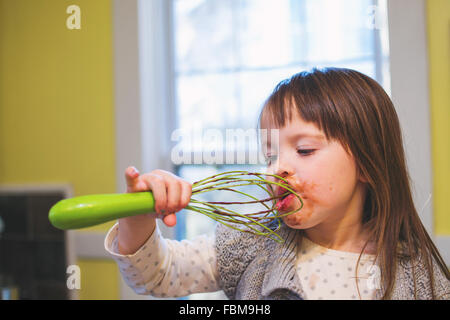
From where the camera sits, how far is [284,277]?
0.42 m

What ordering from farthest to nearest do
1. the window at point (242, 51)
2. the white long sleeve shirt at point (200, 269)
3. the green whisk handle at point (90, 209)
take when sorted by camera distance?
1. the window at point (242, 51)
2. the white long sleeve shirt at point (200, 269)
3. the green whisk handle at point (90, 209)

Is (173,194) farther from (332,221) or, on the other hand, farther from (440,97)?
(440,97)

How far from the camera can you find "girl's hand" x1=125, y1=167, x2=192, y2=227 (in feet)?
1.11

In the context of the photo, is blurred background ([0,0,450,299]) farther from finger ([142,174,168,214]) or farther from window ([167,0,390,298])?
finger ([142,174,168,214])

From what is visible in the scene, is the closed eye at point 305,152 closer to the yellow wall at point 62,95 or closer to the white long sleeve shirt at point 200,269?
the white long sleeve shirt at point 200,269

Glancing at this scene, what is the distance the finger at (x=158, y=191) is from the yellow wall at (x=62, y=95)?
276 mm

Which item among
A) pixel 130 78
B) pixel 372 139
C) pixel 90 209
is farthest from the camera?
pixel 130 78

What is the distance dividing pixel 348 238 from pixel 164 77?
0.36 metres

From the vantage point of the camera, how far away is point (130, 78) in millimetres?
581

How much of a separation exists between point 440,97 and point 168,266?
0.38 metres

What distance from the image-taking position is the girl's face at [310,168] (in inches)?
15.4

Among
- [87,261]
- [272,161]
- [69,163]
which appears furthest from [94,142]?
[272,161]

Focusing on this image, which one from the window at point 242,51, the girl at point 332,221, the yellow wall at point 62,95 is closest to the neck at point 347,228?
the girl at point 332,221

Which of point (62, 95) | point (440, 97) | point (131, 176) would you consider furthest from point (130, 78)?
point (440, 97)
